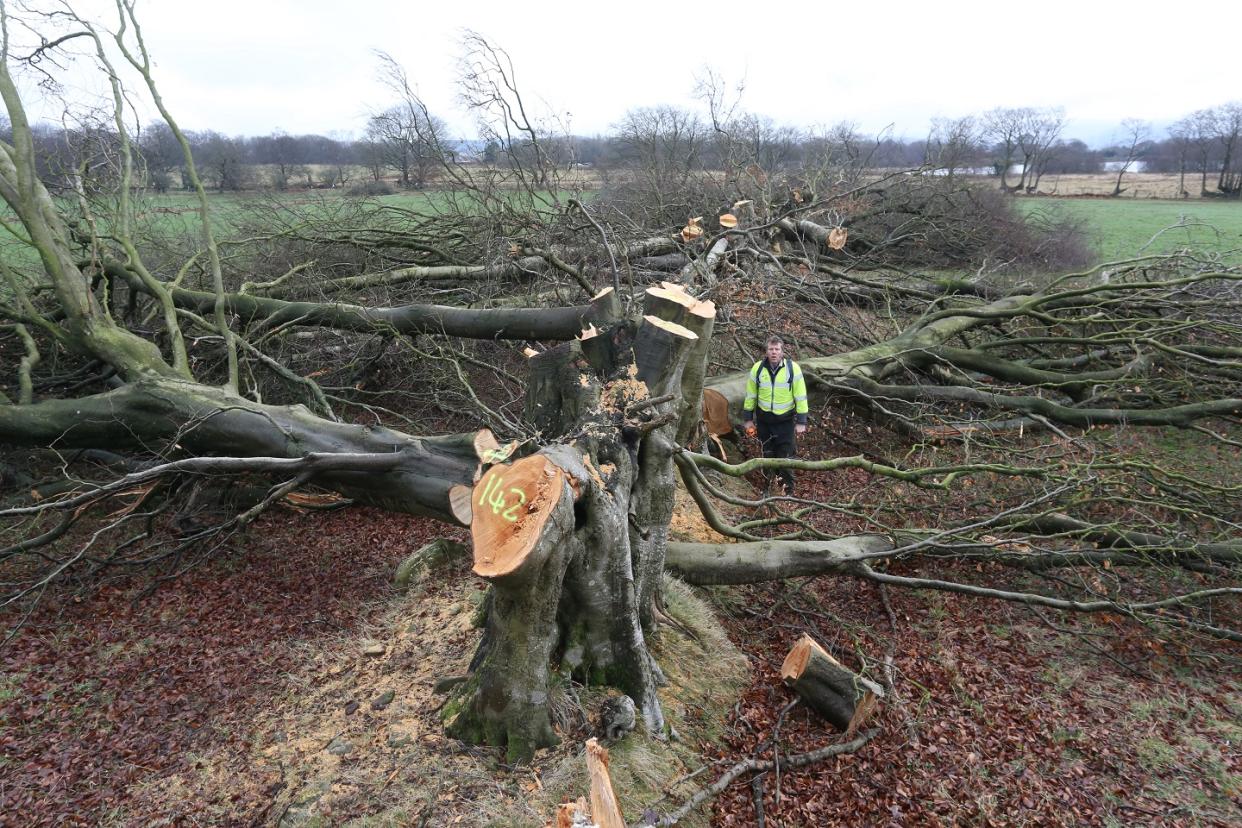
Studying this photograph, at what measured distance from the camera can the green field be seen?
18.0 meters

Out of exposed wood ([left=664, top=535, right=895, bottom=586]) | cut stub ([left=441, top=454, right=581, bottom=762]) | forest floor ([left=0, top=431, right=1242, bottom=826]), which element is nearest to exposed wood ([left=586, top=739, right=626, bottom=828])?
forest floor ([left=0, top=431, right=1242, bottom=826])

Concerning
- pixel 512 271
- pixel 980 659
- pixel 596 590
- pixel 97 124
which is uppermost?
pixel 97 124

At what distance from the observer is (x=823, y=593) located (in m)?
5.43

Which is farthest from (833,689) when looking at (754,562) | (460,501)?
(460,501)

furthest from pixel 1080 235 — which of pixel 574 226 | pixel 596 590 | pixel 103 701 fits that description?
pixel 103 701

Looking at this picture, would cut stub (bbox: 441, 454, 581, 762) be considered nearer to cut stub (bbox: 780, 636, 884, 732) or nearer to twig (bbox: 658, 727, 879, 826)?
twig (bbox: 658, 727, 879, 826)

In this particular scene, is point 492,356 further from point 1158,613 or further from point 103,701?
point 1158,613

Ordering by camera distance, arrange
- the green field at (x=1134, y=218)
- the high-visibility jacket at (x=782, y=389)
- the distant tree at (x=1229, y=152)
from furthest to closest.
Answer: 1. the distant tree at (x=1229, y=152)
2. the green field at (x=1134, y=218)
3. the high-visibility jacket at (x=782, y=389)

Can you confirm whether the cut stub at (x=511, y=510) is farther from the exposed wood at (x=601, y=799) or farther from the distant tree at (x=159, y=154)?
the distant tree at (x=159, y=154)

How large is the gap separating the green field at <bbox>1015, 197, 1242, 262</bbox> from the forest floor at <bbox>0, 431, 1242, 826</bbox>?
1421cm

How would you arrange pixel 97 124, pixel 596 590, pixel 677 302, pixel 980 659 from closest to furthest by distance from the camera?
pixel 596 590, pixel 677 302, pixel 980 659, pixel 97 124

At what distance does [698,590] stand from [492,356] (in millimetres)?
4879

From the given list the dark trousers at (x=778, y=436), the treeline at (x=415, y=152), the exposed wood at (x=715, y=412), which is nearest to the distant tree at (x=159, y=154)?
the treeline at (x=415, y=152)

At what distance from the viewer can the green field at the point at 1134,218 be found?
1800 cm
